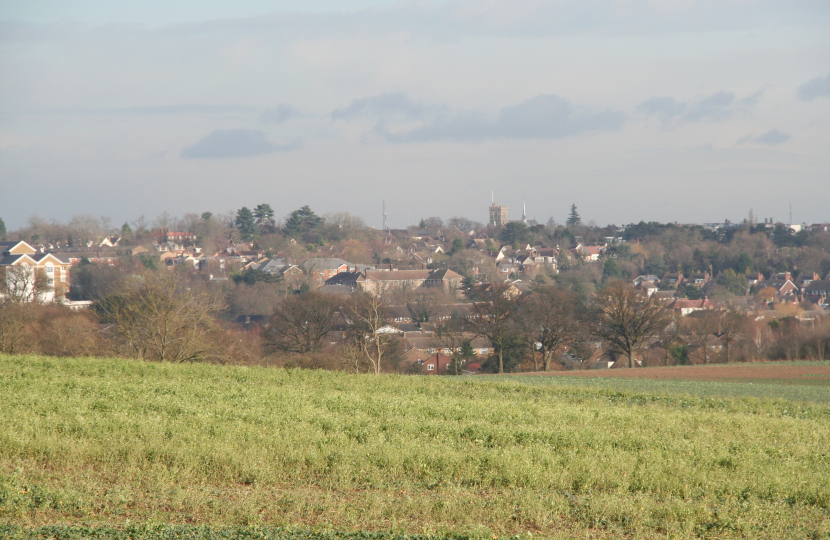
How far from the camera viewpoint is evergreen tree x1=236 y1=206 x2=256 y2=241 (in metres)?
168

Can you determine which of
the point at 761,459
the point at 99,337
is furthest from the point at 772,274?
the point at 761,459

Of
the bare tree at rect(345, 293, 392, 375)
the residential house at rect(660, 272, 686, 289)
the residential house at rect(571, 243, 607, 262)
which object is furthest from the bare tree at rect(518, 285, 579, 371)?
the residential house at rect(571, 243, 607, 262)

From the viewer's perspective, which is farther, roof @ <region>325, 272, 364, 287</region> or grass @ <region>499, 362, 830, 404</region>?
roof @ <region>325, 272, 364, 287</region>

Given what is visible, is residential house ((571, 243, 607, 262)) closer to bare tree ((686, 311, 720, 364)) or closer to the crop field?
bare tree ((686, 311, 720, 364))

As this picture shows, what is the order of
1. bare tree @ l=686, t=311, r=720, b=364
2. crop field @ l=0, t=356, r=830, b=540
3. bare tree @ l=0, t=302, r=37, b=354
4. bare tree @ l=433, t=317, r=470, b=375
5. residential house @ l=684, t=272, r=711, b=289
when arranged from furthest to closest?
residential house @ l=684, t=272, r=711, b=289
bare tree @ l=686, t=311, r=720, b=364
bare tree @ l=433, t=317, r=470, b=375
bare tree @ l=0, t=302, r=37, b=354
crop field @ l=0, t=356, r=830, b=540

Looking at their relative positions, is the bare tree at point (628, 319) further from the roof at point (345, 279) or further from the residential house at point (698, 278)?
the residential house at point (698, 278)

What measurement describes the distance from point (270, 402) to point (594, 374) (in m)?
29.8

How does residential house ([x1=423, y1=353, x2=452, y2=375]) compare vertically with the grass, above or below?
below

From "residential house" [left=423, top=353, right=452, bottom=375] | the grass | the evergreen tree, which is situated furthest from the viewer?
the evergreen tree

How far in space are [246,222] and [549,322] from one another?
129828 millimetres

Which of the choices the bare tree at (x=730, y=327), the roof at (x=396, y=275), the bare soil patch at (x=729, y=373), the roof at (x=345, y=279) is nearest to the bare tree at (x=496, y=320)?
the bare soil patch at (x=729, y=373)

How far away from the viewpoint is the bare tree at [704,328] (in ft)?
182

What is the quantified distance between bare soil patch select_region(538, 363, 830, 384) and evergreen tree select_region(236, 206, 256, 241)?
135896 mm

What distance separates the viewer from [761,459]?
32.8 ft
